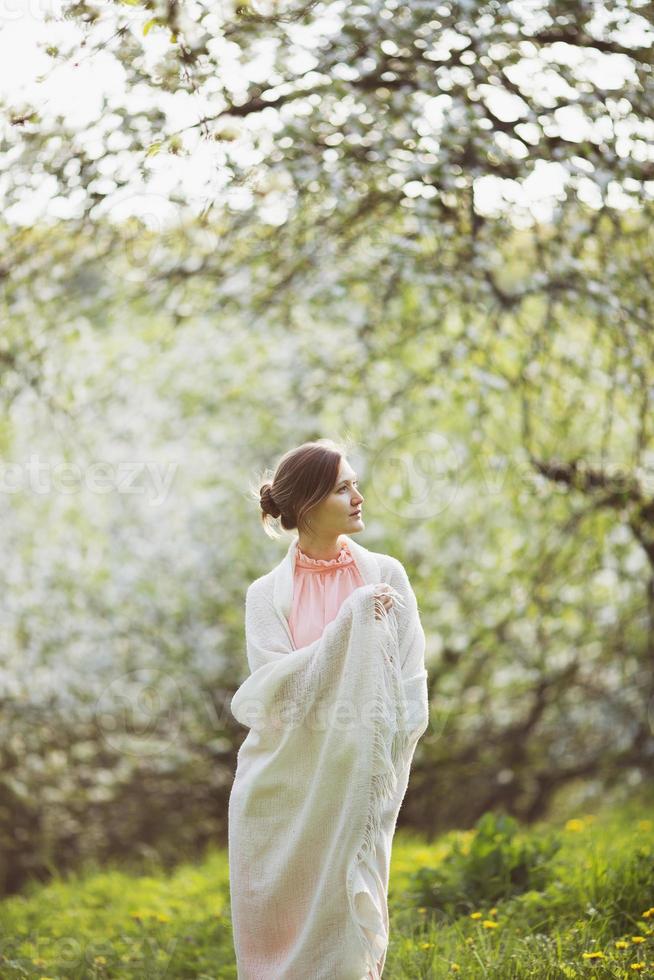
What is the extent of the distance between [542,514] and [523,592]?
1.69 ft

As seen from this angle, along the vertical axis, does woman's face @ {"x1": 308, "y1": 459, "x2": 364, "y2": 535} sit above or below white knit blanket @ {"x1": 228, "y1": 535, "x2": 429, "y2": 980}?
above

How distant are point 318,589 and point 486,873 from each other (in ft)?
4.89

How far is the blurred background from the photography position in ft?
12.8

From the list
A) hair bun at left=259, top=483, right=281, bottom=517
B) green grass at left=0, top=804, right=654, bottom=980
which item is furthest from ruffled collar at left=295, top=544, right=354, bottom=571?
green grass at left=0, top=804, right=654, bottom=980

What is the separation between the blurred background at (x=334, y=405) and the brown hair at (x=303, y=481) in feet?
4.89

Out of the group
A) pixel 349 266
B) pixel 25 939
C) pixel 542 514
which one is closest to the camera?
pixel 25 939

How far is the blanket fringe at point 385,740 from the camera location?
105 inches

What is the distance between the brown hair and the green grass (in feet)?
4.56

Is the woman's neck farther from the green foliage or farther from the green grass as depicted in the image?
the green foliage

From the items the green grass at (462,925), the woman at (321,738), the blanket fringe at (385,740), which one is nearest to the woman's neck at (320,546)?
the woman at (321,738)

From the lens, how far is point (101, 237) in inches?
179

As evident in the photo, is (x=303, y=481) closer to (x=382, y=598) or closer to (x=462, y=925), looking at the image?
(x=382, y=598)

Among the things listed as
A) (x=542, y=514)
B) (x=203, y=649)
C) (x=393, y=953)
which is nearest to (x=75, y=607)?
(x=203, y=649)

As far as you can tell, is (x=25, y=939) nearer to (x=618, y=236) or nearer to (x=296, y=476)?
(x=296, y=476)
